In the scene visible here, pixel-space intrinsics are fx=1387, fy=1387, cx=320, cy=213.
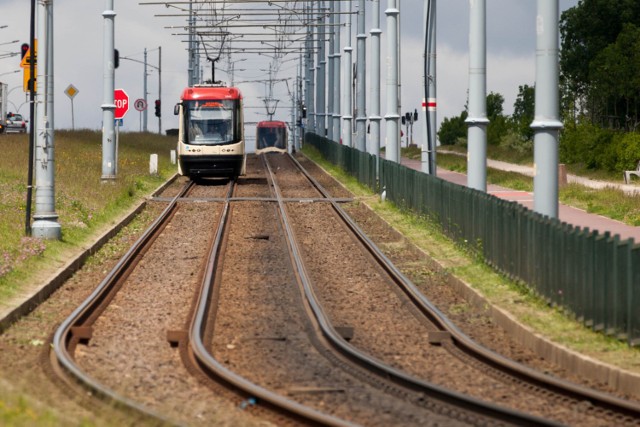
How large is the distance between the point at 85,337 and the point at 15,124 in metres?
83.1

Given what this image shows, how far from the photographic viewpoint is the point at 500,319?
51.9ft

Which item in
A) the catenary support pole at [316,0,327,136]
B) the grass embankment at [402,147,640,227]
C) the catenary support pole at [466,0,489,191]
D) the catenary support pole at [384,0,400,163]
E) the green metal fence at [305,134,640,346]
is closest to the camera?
the green metal fence at [305,134,640,346]

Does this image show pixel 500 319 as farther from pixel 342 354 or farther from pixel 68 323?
pixel 68 323

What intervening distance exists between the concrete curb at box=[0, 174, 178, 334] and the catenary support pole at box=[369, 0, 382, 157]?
512 inches

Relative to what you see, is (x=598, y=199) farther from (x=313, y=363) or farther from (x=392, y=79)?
(x=313, y=363)

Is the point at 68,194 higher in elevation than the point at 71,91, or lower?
lower

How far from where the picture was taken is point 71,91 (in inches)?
1734

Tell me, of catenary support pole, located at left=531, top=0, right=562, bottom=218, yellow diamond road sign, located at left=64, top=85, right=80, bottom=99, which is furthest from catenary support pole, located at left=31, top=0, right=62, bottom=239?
yellow diamond road sign, located at left=64, top=85, right=80, bottom=99

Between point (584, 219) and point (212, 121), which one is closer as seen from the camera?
point (584, 219)

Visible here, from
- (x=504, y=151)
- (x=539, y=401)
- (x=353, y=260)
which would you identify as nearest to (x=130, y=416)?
(x=539, y=401)

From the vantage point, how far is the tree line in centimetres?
5997

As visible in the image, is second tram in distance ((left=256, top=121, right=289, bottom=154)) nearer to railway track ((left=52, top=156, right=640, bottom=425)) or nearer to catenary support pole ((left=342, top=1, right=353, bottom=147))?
catenary support pole ((left=342, top=1, right=353, bottom=147))

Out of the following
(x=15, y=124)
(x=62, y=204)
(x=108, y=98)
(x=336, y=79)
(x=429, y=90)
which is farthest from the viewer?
(x=15, y=124)

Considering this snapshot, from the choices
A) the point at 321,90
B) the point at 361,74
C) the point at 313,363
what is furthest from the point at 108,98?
the point at 321,90
